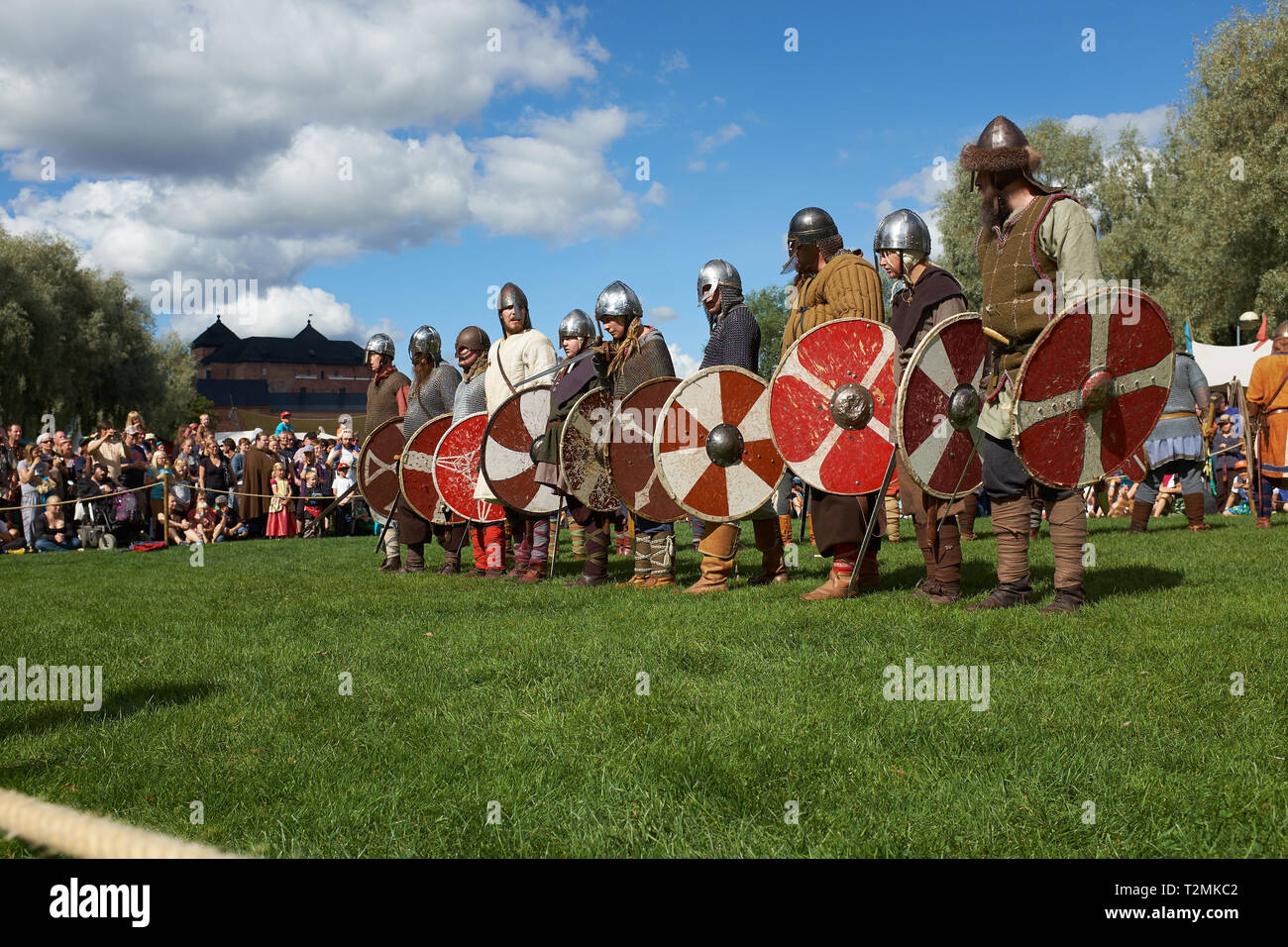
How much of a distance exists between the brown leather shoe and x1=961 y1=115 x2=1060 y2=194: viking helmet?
2.02 m

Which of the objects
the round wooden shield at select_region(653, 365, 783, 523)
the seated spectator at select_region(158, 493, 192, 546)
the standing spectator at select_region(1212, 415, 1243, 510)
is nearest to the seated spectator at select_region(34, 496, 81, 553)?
the seated spectator at select_region(158, 493, 192, 546)

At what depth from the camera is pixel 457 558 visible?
28.7 feet

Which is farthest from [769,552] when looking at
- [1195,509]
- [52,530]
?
[52,530]

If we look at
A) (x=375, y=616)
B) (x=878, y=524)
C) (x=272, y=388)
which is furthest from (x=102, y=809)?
(x=272, y=388)

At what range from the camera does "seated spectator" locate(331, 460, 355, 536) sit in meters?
17.4

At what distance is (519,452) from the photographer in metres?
7.62

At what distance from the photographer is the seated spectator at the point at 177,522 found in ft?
51.2

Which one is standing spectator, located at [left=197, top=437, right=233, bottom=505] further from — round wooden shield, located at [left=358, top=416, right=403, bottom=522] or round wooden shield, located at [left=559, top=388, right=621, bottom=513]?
round wooden shield, located at [left=559, top=388, right=621, bottom=513]

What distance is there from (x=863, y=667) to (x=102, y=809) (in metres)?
Result: 2.54

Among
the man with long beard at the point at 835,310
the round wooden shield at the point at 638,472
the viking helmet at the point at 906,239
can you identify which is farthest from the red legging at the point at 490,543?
the viking helmet at the point at 906,239

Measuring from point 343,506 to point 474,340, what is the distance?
9789 millimetres

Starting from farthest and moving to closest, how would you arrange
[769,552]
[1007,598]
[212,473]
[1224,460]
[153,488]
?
1. [212,473]
2. [153,488]
3. [1224,460]
4. [769,552]
5. [1007,598]

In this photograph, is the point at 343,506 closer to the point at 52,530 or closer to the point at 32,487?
the point at 52,530

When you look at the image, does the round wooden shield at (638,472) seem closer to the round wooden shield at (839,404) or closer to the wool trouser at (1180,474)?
the round wooden shield at (839,404)
